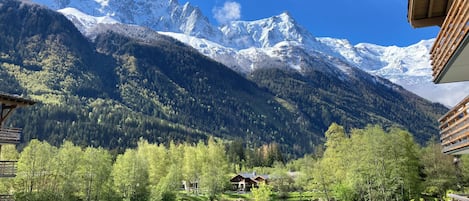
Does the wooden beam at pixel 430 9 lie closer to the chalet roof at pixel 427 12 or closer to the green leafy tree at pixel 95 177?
the chalet roof at pixel 427 12

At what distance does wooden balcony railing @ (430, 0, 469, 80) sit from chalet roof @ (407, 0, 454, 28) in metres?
2.54

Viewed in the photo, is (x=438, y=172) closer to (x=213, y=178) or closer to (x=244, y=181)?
(x=213, y=178)

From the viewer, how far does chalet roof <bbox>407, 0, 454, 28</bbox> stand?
17469 mm

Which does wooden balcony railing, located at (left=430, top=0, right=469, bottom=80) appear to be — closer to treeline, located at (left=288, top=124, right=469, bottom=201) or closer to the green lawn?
treeline, located at (left=288, top=124, right=469, bottom=201)

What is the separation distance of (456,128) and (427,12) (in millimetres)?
5654

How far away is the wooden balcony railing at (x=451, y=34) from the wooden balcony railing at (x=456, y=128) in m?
1.47

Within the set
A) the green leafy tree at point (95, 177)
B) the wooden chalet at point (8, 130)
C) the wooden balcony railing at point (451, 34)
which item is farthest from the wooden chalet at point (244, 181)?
the wooden balcony railing at point (451, 34)

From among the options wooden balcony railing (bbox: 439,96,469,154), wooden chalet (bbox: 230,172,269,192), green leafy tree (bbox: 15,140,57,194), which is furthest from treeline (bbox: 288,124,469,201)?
wooden chalet (bbox: 230,172,269,192)

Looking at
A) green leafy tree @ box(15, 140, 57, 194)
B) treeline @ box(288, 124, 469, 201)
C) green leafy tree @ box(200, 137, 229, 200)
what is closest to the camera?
treeline @ box(288, 124, 469, 201)

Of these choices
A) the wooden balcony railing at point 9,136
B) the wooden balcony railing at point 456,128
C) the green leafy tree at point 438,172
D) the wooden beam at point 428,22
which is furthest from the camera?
the green leafy tree at point 438,172

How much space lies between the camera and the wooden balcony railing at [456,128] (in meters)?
14.3

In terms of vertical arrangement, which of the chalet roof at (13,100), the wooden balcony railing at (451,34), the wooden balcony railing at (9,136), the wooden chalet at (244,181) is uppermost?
the chalet roof at (13,100)

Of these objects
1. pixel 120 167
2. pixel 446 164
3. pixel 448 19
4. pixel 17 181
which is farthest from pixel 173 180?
pixel 448 19

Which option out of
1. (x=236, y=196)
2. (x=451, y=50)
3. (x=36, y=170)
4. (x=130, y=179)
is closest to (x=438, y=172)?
(x=130, y=179)
